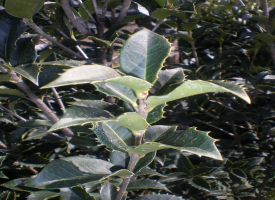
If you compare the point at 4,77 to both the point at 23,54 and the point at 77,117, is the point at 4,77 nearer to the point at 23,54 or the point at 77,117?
the point at 23,54

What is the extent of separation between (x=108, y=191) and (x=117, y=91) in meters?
0.42

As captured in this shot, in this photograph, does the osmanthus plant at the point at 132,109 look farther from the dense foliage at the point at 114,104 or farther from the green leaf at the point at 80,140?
the green leaf at the point at 80,140

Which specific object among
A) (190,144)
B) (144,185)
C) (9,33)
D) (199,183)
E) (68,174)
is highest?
(9,33)

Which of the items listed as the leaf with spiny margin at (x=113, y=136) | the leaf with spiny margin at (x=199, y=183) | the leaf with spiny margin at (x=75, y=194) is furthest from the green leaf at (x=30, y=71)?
the leaf with spiny margin at (x=199, y=183)

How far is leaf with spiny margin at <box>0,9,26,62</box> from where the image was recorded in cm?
69

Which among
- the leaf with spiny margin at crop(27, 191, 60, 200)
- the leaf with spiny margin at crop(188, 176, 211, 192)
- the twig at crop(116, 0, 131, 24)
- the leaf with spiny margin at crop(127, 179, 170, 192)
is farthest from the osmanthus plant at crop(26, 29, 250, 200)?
the leaf with spiny margin at crop(188, 176, 211, 192)

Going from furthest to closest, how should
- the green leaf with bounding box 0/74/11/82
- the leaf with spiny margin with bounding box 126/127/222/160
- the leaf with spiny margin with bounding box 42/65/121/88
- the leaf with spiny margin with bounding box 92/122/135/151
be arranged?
1. the green leaf with bounding box 0/74/11/82
2. the leaf with spiny margin with bounding box 92/122/135/151
3. the leaf with spiny margin with bounding box 126/127/222/160
4. the leaf with spiny margin with bounding box 42/65/121/88

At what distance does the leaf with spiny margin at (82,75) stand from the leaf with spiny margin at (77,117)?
87 millimetres

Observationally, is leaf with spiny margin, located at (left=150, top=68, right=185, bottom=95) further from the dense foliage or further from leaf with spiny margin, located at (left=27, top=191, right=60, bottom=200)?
leaf with spiny margin, located at (left=27, top=191, right=60, bottom=200)

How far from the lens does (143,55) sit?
44 centimetres

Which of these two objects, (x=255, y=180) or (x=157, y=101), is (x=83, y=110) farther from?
(x=255, y=180)

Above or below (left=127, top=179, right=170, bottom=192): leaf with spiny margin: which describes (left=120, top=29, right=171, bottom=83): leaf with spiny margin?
above

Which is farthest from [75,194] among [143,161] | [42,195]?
[143,161]

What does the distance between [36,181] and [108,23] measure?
81 cm
